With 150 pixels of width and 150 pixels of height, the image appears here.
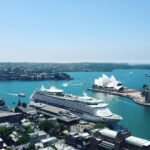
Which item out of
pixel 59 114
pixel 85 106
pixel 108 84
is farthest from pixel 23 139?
pixel 108 84

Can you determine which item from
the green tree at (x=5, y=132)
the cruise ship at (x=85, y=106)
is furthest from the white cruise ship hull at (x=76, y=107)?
the green tree at (x=5, y=132)

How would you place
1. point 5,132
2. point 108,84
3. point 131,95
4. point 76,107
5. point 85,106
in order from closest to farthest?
point 5,132
point 85,106
point 76,107
point 131,95
point 108,84

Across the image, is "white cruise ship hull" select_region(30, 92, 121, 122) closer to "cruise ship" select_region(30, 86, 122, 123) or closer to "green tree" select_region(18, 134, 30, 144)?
"cruise ship" select_region(30, 86, 122, 123)

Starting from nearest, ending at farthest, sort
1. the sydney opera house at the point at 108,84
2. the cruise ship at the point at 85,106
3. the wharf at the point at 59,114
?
the wharf at the point at 59,114 → the cruise ship at the point at 85,106 → the sydney opera house at the point at 108,84

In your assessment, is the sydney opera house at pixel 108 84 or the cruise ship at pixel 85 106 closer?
the cruise ship at pixel 85 106

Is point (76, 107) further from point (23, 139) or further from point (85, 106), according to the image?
point (23, 139)

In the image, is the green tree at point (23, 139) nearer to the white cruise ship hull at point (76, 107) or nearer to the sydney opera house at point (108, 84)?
the white cruise ship hull at point (76, 107)

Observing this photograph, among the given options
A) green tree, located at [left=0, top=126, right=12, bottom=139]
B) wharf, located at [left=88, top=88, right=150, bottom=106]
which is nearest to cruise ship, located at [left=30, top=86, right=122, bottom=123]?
green tree, located at [left=0, top=126, right=12, bottom=139]

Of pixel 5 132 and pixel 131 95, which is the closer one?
pixel 5 132

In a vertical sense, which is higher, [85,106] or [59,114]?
[85,106]

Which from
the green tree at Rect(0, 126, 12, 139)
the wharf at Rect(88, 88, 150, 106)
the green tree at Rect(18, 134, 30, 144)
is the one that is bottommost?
the wharf at Rect(88, 88, 150, 106)
